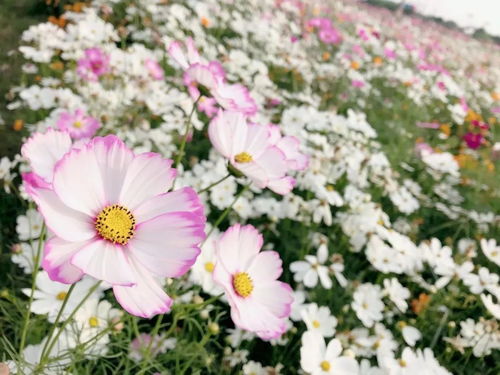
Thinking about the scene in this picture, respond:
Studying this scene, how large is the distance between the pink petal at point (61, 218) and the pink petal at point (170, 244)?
5 centimetres

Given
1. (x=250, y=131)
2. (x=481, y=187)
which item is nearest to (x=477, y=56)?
(x=481, y=187)

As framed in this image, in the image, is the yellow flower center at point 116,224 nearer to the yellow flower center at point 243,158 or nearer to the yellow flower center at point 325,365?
the yellow flower center at point 243,158

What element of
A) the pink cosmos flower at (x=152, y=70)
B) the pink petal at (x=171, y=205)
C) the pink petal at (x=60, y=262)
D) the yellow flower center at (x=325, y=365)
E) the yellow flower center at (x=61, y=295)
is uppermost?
the pink petal at (x=171, y=205)

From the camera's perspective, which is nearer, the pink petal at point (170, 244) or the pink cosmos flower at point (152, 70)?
the pink petal at point (170, 244)

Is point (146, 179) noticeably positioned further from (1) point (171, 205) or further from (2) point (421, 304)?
(2) point (421, 304)

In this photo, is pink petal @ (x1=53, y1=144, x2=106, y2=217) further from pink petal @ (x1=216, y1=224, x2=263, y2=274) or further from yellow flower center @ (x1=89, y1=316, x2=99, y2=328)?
yellow flower center @ (x1=89, y1=316, x2=99, y2=328)

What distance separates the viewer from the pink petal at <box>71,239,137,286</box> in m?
0.43

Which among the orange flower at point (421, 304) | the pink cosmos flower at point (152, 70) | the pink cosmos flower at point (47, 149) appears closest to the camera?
the pink cosmos flower at point (47, 149)

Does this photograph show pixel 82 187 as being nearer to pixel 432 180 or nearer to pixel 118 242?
pixel 118 242

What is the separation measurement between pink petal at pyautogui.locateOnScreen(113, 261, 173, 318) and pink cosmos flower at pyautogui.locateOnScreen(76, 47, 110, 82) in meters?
1.43

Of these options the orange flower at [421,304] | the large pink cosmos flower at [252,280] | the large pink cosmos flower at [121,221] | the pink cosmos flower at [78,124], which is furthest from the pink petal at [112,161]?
the orange flower at [421,304]

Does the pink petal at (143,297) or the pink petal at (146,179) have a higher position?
the pink petal at (146,179)

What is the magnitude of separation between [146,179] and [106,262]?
0.10m

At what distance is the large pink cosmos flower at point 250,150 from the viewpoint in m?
0.67
